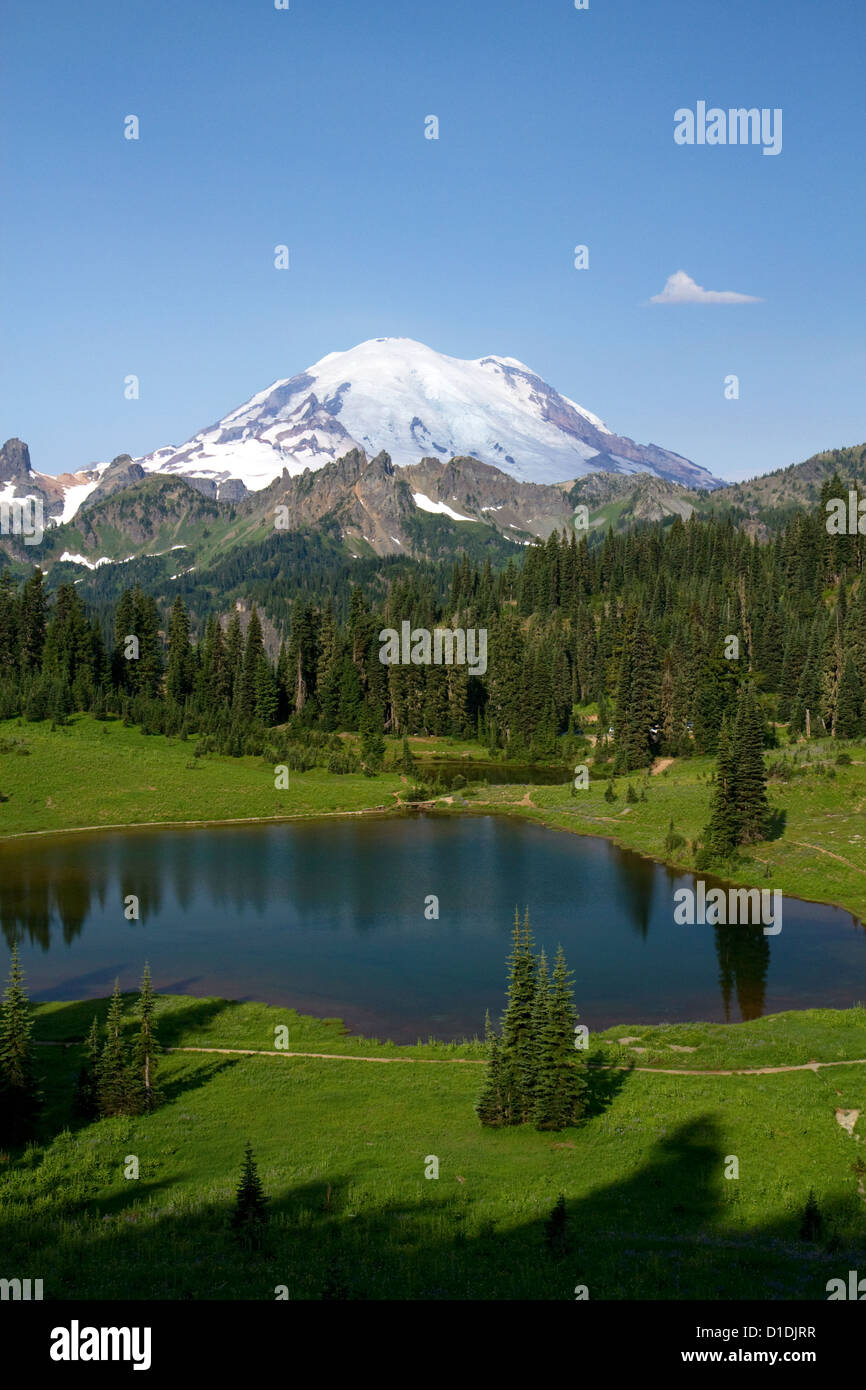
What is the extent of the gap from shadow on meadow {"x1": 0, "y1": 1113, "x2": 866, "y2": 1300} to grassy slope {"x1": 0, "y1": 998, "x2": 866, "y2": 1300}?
65mm

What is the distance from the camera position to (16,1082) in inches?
1158

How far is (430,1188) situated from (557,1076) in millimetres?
6470

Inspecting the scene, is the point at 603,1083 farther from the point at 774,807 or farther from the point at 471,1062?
the point at 774,807

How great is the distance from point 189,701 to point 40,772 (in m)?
36.1

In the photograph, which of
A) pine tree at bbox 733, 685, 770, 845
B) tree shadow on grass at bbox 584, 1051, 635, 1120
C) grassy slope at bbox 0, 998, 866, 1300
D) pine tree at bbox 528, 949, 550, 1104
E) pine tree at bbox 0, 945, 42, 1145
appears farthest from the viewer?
pine tree at bbox 733, 685, 770, 845

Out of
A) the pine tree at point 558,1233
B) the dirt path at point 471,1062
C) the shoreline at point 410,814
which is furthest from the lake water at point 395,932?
the pine tree at point 558,1233

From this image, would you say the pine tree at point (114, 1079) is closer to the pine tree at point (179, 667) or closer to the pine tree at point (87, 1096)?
the pine tree at point (87, 1096)

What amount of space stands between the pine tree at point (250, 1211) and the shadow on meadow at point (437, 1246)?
0.80ft

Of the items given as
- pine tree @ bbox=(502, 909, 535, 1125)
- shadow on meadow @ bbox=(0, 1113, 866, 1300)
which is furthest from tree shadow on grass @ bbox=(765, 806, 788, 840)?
shadow on meadow @ bbox=(0, 1113, 866, 1300)

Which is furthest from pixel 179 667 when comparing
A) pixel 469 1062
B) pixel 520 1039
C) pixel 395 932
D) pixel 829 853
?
pixel 520 1039

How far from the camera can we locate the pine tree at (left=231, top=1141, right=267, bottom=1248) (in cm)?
2162

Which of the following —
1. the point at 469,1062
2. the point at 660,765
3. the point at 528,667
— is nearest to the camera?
the point at 469,1062

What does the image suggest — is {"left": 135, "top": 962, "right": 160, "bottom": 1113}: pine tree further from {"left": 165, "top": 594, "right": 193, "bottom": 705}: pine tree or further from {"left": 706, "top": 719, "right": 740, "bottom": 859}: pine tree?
{"left": 165, "top": 594, "right": 193, "bottom": 705}: pine tree
